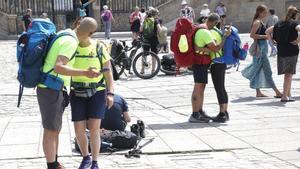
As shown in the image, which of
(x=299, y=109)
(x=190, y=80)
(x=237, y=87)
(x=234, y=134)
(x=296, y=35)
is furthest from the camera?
(x=190, y=80)

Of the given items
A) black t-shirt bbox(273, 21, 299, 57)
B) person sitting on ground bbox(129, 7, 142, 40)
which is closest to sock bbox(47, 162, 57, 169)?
black t-shirt bbox(273, 21, 299, 57)

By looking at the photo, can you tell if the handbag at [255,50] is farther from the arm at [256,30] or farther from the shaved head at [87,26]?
the shaved head at [87,26]

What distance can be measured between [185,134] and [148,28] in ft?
22.0

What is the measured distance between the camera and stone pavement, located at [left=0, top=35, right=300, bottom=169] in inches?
251

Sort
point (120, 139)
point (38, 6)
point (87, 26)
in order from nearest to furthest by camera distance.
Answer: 1. point (87, 26)
2. point (120, 139)
3. point (38, 6)

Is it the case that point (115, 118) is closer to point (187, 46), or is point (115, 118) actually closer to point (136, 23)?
point (187, 46)

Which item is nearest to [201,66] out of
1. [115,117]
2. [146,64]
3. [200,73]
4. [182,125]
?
[200,73]

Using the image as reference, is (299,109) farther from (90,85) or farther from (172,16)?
(172,16)

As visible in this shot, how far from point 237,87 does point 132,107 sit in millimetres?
3102

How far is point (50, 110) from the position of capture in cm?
544

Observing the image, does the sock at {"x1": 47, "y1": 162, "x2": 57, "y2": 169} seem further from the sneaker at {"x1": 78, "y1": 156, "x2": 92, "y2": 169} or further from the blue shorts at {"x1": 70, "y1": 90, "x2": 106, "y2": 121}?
the blue shorts at {"x1": 70, "y1": 90, "x2": 106, "y2": 121}

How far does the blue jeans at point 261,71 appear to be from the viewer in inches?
426

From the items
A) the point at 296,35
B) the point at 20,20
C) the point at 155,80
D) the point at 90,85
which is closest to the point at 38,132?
the point at 90,85

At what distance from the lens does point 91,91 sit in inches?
226
